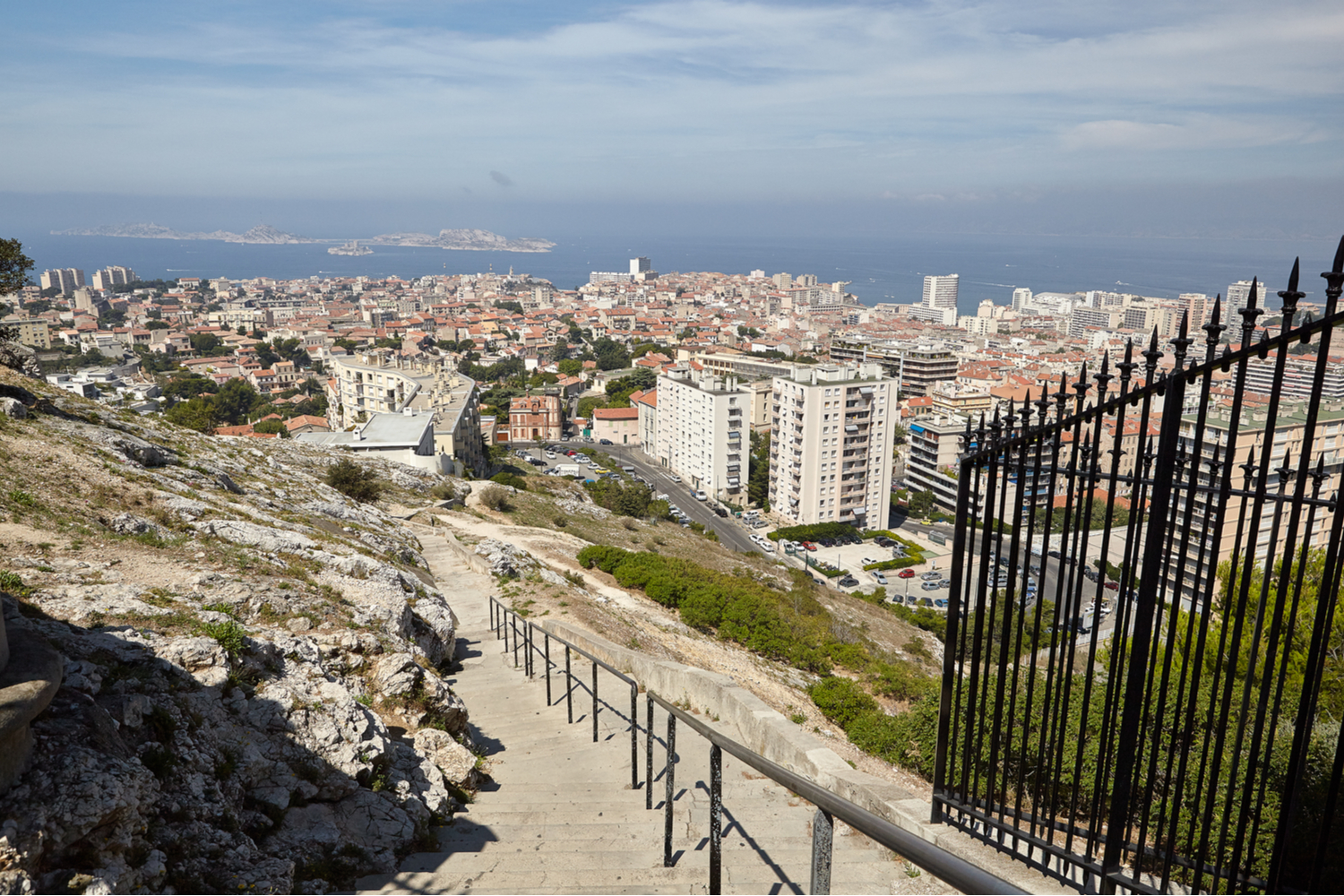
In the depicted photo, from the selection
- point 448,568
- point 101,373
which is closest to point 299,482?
point 448,568

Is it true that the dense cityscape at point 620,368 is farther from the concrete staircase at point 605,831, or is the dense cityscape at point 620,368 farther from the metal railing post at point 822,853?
the concrete staircase at point 605,831

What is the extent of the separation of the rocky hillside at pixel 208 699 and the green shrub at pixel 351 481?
31.3ft

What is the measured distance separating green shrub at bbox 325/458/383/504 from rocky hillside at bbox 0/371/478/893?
9.56 m

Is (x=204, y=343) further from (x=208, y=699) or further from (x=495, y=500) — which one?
(x=208, y=699)

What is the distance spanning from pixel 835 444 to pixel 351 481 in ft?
111

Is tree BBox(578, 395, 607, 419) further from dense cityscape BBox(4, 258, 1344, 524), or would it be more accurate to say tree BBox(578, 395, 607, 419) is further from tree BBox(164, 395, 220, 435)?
tree BBox(164, 395, 220, 435)

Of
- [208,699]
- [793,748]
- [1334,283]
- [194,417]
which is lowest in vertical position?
[194,417]

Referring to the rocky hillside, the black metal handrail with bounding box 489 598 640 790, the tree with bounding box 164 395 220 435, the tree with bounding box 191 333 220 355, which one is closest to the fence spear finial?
the black metal handrail with bounding box 489 598 640 790

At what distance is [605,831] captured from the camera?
444cm

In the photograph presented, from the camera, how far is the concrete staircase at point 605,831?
12.5 feet

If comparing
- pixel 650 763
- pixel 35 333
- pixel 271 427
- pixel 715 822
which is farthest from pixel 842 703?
pixel 35 333

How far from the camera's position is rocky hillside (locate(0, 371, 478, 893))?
3.17m

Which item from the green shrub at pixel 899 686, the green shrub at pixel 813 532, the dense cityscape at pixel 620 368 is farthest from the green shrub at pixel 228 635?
the green shrub at pixel 813 532

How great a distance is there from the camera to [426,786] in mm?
4910
